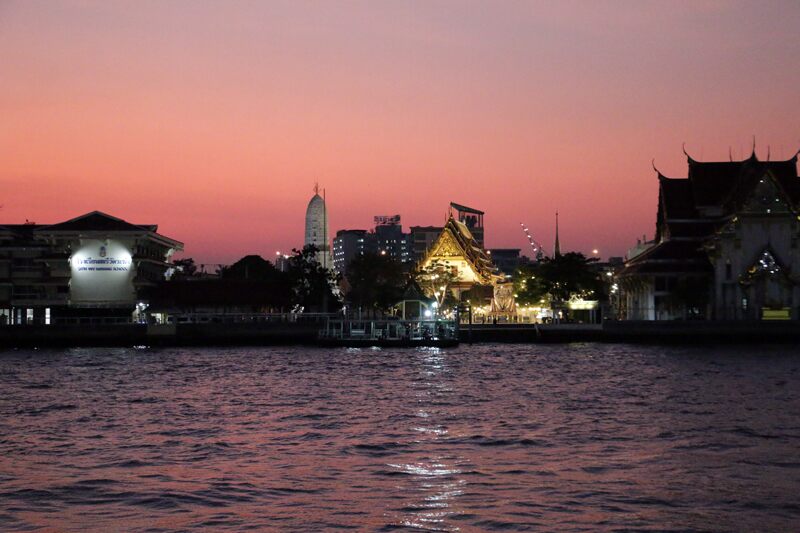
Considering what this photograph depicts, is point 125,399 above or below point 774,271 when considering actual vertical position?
below

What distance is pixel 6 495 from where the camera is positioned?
19797 mm

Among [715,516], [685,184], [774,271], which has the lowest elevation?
[715,516]

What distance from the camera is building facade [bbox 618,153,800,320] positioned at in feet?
271

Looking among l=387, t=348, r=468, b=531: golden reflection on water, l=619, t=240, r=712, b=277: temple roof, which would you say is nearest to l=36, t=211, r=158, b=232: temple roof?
l=619, t=240, r=712, b=277: temple roof

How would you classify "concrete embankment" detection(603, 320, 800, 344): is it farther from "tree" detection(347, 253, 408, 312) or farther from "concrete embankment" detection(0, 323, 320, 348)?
"tree" detection(347, 253, 408, 312)

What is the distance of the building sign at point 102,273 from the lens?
89938 millimetres

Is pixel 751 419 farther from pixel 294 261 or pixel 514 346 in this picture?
pixel 294 261

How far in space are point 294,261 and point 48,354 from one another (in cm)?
3273

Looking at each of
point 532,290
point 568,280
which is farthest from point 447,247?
point 568,280

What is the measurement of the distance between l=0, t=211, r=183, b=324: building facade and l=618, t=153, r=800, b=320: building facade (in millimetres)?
42056

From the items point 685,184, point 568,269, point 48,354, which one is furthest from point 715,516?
point 685,184

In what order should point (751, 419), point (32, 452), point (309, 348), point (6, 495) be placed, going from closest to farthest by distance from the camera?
point (6, 495)
point (32, 452)
point (751, 419)
point (309, 348)

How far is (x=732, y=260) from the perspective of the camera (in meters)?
83.4

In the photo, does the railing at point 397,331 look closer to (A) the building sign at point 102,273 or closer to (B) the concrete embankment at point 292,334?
(B) the concrete embankment at point 292,334
